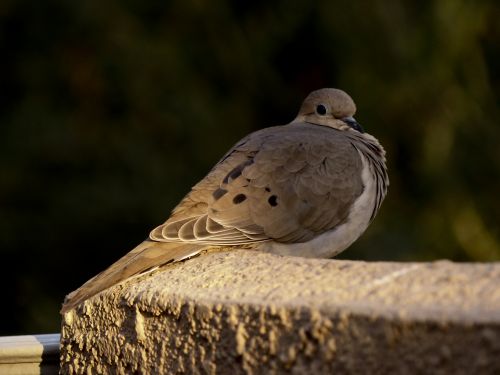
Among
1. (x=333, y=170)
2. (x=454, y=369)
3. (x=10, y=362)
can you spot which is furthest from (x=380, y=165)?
(x=454, y=369)

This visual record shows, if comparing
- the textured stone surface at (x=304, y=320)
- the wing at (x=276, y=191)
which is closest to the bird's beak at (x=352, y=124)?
the wing at (x=276, y=191)

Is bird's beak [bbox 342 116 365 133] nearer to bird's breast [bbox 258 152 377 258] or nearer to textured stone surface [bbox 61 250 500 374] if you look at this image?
bird's breast [bbox 258 152 377 258]

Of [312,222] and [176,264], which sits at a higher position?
[312,222]

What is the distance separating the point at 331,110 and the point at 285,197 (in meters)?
0.87

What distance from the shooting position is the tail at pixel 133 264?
8.44 ft

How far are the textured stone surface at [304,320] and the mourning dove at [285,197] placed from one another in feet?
2.66

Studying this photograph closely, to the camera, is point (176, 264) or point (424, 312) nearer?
point (424, 312)

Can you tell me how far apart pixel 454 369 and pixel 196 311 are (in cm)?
55

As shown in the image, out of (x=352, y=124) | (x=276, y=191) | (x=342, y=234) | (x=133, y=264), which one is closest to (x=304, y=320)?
(x=133, y=264)

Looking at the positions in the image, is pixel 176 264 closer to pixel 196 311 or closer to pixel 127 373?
pixel 127 373

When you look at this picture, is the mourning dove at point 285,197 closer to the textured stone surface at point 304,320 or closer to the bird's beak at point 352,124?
the bird's beak at point 352,124

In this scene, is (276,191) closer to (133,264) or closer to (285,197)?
(285,197)

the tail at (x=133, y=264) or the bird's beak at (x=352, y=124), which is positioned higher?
the bird's beak at (x=352, y=124)

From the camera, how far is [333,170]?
3631 mm
